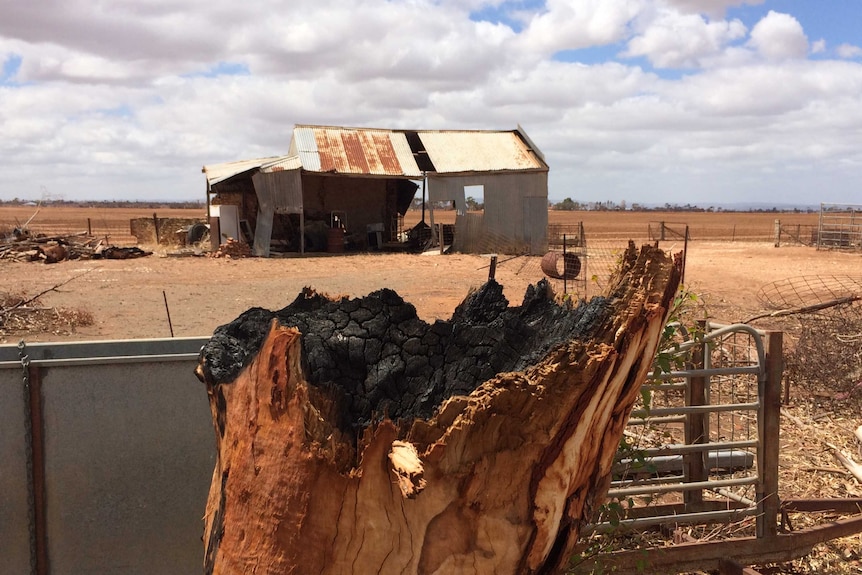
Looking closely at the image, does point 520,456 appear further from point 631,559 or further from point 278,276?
point 278,276

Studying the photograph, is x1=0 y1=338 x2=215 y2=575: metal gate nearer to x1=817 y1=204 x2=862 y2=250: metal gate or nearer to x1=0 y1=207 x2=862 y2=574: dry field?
x1=0 y1=207 x2=862 y2=574: dry field

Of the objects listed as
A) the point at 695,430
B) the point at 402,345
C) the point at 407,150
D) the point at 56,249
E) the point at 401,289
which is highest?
the point at 407,150

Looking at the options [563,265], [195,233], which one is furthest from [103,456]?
[195,233]

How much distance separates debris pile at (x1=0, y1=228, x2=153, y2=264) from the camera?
73.1 ft

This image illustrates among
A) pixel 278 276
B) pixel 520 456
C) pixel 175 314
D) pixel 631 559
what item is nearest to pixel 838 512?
pixel 631 559

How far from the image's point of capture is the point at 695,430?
4129mm

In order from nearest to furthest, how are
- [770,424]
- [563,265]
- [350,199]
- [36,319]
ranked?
[770,424], [36,319], [563,265], [350,199]

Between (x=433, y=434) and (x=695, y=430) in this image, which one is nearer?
(x=433, y=434)

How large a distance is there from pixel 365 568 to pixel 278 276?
56.0 ft

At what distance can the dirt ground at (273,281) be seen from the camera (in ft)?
38.6

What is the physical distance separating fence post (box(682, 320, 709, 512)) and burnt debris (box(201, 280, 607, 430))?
7.42 feet

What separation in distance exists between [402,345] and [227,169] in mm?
Answer: 26220

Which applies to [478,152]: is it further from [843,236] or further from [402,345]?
[402,345]

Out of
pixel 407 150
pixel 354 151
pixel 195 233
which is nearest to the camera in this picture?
pixel 354 151
